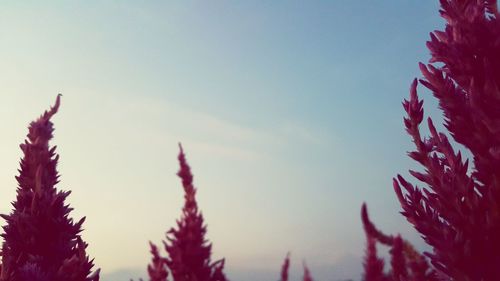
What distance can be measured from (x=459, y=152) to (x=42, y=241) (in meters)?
4.00

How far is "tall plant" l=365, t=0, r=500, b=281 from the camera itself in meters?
3.09

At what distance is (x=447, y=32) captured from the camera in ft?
12.6

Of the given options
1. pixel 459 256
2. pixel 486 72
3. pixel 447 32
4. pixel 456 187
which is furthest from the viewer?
pixel 447 32

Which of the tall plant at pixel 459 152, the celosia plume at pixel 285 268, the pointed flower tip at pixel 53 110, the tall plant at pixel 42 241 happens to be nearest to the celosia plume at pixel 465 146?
the tall plant at pixel 459 152

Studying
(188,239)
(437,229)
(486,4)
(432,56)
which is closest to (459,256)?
(437,229)

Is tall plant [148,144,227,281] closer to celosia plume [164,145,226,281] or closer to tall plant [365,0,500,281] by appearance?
celosia plume [164,145,226,281]

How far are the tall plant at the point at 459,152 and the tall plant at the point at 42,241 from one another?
2999mm

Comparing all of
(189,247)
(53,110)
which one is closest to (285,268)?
(189,247)

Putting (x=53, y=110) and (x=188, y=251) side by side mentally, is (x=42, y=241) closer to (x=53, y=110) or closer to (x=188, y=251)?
(x=53, y=110)

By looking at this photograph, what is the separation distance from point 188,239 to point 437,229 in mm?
7575

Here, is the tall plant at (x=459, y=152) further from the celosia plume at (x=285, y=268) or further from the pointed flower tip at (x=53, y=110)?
the celosia plume at (x=285, y=268)

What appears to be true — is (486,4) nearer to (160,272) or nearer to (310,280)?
(160,272)

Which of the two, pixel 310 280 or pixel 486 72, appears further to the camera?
pixel 310 280

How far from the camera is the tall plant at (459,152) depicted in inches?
122
